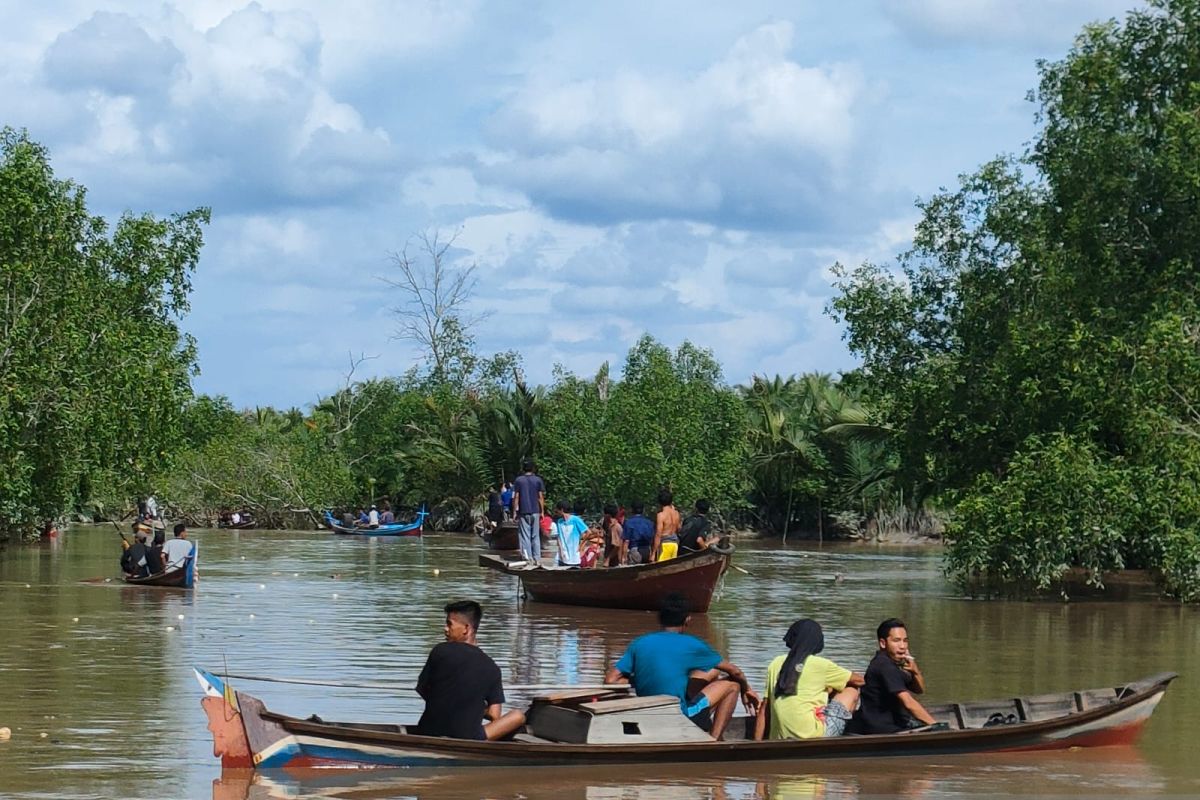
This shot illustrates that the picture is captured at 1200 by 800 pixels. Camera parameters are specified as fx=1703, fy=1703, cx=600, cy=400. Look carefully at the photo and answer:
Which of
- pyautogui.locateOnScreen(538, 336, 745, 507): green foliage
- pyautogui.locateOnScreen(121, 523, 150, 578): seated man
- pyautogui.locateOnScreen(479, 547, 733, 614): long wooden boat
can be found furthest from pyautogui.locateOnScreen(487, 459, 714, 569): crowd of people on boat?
pyautogui.locateOnScreen(538, 336, 745, 507): green foliage

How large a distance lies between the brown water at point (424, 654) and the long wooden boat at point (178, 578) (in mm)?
267

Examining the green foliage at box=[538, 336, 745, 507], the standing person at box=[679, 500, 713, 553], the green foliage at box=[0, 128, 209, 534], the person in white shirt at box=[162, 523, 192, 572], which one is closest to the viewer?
the standing person at box=[679, 500, 713, 553]

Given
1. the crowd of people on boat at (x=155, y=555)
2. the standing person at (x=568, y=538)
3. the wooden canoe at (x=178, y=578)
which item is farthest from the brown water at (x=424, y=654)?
the standing person at (x=568, y=538)

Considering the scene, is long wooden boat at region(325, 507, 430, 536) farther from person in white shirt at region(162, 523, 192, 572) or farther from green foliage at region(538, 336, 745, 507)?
person in white shirt at region(162, 523, 192, 572)

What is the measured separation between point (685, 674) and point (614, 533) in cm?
1309

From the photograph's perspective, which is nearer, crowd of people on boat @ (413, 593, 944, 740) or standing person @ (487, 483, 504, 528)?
crowd of people on boat @ (413, 593, 944, 740)

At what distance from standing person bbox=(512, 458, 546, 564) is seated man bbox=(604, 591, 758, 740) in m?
14.7

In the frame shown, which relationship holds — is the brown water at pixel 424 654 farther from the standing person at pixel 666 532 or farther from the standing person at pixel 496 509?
the standing person at pixel 496 509

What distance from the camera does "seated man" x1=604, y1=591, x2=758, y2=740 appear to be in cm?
1123

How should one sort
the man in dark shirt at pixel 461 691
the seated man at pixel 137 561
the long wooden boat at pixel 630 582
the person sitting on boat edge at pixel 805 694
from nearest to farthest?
the man in dark shirt at pixel 461 691 → the person sitting on boat edge at pixel 805 694 → the long wooden boat at pixel 630 582 → the seated man at pixel 137 561

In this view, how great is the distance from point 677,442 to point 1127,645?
3430 cm

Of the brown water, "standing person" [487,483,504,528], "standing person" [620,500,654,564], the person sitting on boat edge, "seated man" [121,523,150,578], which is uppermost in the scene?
"standing person" [487,483,504,528]

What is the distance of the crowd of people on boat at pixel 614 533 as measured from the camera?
22.0 meters

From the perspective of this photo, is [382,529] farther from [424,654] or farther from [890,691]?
[890,691]
